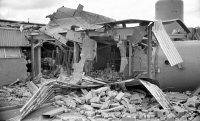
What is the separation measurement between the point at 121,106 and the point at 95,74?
31.3 ft

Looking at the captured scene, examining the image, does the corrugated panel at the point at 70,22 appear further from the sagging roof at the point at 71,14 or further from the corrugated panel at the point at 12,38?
the corrugated panel at the point at 12,38

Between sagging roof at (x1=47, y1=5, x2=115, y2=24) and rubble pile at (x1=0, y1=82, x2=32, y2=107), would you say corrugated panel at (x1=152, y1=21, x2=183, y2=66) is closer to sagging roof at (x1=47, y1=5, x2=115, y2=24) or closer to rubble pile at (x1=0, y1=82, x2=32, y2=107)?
rubble pile at (x1=0, y1=82, x2=32, y2=107)

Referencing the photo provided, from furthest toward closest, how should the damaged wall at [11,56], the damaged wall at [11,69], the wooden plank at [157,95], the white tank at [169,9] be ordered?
A: the white tank at [169,9], the damaged wall at [11,56], the damaged wall at [11,69], the wooden plank at [157,95]

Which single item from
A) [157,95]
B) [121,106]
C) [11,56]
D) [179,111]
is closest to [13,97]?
[11,56]

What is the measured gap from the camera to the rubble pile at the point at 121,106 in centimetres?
875

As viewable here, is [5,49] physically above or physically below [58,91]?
above

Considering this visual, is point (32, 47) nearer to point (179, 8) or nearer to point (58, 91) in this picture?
point (58, 91)

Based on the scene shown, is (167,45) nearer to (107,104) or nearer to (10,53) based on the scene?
(107,104)

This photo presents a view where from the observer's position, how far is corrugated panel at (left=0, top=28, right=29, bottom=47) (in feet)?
53.3

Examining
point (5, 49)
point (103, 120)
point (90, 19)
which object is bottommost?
point (103, 120)

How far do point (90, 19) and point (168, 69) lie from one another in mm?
8969

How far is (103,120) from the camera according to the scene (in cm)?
851

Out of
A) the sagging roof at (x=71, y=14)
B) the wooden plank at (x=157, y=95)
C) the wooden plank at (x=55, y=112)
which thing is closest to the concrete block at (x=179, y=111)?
the wooden plank at (x=157, y=95)

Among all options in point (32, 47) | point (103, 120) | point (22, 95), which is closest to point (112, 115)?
point (103, 120)
